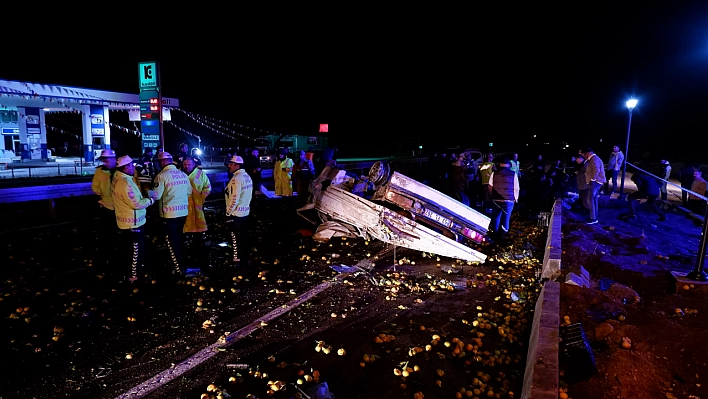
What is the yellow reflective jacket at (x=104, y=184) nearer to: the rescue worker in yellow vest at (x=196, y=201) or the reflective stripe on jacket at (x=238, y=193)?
the rescue worker in yellow vest at (x=196, y=201)

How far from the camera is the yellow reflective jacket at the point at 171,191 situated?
6613mm

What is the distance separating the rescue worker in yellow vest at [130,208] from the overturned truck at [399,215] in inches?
139

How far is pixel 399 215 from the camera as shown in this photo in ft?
26.3

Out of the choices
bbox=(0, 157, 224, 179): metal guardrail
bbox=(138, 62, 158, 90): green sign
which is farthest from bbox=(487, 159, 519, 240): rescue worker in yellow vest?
bbox=(0, 157, 224, 179): metal guardrail

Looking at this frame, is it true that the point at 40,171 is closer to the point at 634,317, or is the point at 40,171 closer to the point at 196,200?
the point at 196,200

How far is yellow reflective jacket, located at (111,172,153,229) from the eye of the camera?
6.16m

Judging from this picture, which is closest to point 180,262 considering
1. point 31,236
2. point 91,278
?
point 91,278

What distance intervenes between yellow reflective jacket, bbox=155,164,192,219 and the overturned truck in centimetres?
300

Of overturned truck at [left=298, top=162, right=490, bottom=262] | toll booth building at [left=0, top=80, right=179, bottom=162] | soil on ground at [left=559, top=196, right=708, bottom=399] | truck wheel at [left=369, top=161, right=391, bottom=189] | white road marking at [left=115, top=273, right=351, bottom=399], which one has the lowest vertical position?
white road marking at [left=115, top=273, right=351, bottom=399]

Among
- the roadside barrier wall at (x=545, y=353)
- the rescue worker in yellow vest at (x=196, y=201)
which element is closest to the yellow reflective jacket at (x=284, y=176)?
the rescue worker in yellow vest at (x=196, y=201)

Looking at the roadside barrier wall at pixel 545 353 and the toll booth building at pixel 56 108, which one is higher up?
the toll booth building at pixel 56 108

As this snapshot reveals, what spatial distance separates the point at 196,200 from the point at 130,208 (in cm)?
147

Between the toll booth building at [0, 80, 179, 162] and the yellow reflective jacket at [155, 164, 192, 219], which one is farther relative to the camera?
the toll booth building at [0, 80, 179, 162]

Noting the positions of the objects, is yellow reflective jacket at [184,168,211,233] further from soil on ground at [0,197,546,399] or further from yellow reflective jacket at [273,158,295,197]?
yellow reflective jacket at [273,158,295,197]
